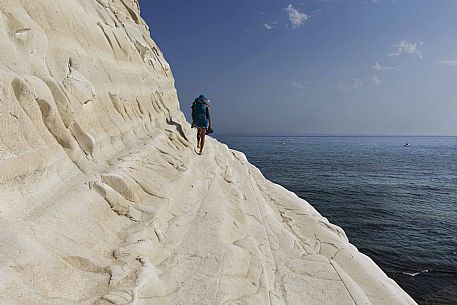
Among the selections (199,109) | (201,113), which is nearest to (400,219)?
(201,113)

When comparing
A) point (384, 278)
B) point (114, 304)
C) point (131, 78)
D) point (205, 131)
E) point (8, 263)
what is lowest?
point (384, 278)

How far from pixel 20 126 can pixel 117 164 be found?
6.97 ft

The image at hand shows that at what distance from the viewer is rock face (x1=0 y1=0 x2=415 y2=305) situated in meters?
3.14

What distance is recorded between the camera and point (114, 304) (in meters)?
2.93

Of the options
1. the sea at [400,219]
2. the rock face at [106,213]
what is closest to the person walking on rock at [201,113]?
the rock face at [106,213]

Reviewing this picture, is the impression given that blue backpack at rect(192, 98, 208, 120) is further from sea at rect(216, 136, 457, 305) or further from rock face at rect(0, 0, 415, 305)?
sea at rect(216, 136, 457, 305)

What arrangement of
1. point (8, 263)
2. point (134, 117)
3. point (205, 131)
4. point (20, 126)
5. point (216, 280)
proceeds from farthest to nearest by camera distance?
point (205, 131) < point (134, 117) < point (216, 280) < point (20, 126) < point (8, 263)

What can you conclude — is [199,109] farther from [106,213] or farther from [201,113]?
[106,213]

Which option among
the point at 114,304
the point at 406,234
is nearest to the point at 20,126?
the point at 114,304

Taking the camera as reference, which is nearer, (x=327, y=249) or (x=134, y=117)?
(x=327, y=249)

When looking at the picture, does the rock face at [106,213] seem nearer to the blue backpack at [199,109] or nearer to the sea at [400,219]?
the blue backpack at [199,109]

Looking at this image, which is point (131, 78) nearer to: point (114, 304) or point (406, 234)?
point (114, 304)

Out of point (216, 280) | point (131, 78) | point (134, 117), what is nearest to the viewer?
point (216, 280)

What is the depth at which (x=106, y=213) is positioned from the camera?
4414 mm
